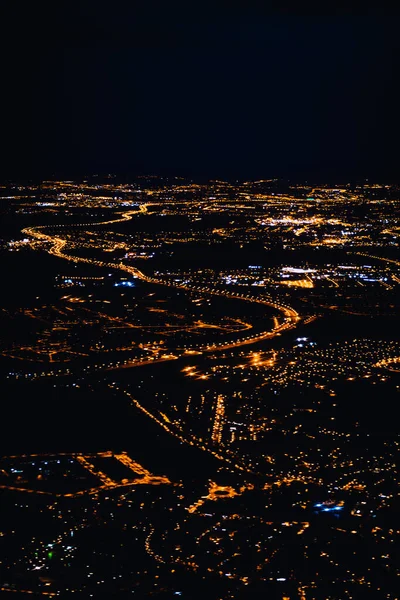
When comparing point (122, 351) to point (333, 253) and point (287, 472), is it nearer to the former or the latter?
point (287, 472)

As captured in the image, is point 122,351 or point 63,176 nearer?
point 122,351

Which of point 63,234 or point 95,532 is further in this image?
point 63,234

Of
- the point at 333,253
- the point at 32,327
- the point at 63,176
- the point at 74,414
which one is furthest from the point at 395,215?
Result: the point at 63,176

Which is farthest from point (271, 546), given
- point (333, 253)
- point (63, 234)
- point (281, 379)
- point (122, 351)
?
point (63, 234)

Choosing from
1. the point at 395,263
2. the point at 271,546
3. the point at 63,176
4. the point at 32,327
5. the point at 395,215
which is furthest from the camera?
the point at 63,176

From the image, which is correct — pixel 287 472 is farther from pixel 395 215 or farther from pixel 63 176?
pixel 63 176

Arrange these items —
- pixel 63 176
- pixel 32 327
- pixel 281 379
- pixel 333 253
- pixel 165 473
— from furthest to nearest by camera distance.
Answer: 1. pixel 63 176
2. pixel 333 253
3. pixel 32 327
4. pixel 281 379
5. pixel 165 473

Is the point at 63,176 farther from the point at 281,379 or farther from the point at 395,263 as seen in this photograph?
the point at 281,379

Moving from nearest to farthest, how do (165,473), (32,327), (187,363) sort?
1. (165,473)
2. (187,363)
3. (32,327)

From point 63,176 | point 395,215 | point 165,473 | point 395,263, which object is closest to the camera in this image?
point 165,473
